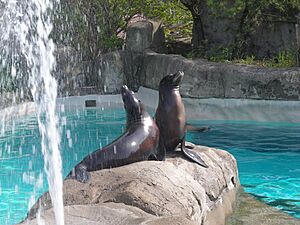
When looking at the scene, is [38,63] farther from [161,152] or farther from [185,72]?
[185,72]

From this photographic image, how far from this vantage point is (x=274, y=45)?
1418 cm

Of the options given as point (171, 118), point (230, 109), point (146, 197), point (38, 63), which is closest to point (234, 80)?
point (230, 109)

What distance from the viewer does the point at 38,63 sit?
8375 mm

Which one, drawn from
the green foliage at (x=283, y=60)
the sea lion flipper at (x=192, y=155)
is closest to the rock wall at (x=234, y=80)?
the green foliage at (x=283, y=60)

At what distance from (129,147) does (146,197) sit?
3.54ft

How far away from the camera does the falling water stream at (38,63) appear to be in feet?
15.5

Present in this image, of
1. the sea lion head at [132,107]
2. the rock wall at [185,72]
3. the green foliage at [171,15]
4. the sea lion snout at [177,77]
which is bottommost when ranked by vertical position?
the rock wall at [185,72]

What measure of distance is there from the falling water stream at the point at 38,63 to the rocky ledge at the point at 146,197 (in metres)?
0.15

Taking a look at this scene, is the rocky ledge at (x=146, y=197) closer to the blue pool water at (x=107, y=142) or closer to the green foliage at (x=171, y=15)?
the blue pool water at (x=107, y=142)

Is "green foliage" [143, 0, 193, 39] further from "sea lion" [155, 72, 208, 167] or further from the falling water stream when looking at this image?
"sea lion" [155, 72, 208, 167]

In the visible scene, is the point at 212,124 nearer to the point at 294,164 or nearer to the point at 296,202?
the point at 294,164

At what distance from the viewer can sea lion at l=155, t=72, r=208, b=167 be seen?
19.7ft

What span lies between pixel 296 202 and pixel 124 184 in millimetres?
2856

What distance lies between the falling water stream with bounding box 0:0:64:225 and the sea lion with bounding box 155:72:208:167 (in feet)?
3.58
